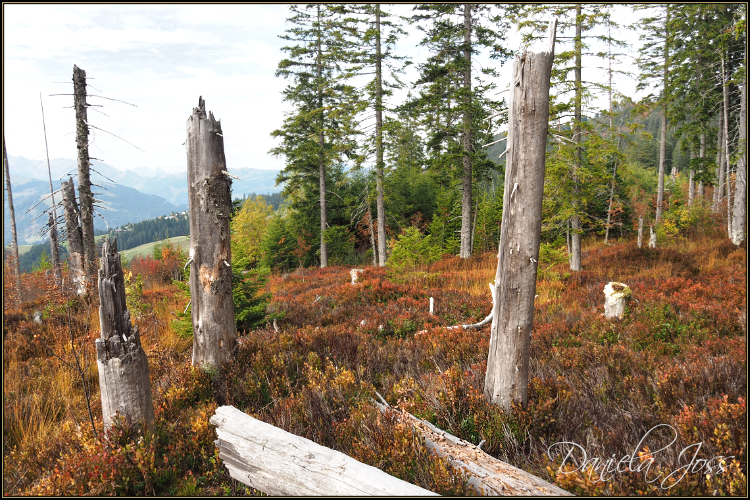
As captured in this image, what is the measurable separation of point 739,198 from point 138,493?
20.2 meters

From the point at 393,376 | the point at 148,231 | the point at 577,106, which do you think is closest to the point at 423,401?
the point at 393,376

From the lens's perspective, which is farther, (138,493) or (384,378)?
(384,378)

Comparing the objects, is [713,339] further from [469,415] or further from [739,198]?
[739,198]

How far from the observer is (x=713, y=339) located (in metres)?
5.19

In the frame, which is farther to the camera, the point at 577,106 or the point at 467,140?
the point at 467,140

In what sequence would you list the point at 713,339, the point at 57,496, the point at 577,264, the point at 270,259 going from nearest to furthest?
1. the point at 57,496
2. the point at 713,339
3. the point at 577,264
4. the point at 270,259

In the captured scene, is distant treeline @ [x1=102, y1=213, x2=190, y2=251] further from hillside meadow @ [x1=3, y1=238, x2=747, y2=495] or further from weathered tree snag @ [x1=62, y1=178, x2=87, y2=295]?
hillside meadow @ [x1=3, y1=238, x2=747, y2=495]

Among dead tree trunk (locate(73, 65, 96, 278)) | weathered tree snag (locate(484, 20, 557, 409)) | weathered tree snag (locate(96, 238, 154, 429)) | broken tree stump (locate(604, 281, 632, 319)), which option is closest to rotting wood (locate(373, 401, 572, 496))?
weathered tree snag (locate(484, 20, 557, 409))

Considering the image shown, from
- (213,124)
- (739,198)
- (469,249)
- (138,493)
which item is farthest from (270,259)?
(739,198)

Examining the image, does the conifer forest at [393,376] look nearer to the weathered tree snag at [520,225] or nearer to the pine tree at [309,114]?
the weathered tree snag at [520,225]

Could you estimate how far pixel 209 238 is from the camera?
15.4ft

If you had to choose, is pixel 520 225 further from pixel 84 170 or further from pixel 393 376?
pixel 84 170

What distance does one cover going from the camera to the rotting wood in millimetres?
2514

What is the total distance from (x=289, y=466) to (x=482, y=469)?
1.53 metres
